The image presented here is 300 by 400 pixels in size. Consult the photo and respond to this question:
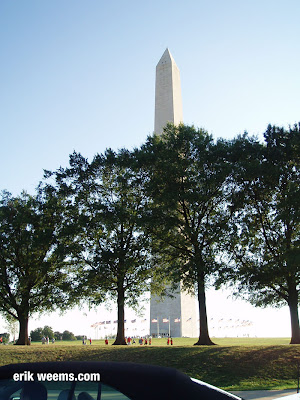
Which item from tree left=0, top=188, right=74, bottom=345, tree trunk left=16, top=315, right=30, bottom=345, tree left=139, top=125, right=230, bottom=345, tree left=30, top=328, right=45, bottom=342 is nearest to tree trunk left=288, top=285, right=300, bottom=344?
tree left=139, top=125, right=230, bottom=345

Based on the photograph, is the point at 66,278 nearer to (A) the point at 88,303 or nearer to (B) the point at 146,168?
(A) the point at 88,303

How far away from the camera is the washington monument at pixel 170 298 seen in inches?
1988

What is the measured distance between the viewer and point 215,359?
2227 centimetres

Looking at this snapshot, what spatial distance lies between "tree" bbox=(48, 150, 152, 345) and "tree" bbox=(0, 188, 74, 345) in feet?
6.91

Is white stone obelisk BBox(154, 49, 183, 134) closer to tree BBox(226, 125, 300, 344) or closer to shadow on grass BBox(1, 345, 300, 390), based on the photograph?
tree BBox(226, 125, 300, 344)

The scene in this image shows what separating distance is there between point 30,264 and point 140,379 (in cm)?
3524

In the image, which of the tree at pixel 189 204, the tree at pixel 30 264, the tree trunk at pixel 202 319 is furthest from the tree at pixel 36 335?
the tree trunk at pixel 202 319

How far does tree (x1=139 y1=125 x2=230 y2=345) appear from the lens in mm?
31250

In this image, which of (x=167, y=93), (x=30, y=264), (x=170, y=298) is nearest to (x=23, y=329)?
(x=30, y=264)

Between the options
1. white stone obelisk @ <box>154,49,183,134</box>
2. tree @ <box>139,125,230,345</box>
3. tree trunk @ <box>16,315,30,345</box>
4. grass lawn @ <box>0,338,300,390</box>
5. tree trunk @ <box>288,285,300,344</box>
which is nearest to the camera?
grass lawn @ <box>0,338,300,390</box>

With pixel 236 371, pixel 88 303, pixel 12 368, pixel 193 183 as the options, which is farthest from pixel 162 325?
pixel 12 368

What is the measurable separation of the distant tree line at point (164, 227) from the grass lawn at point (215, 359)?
664 cm

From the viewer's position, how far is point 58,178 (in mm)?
37344

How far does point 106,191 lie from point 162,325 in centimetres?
2290
